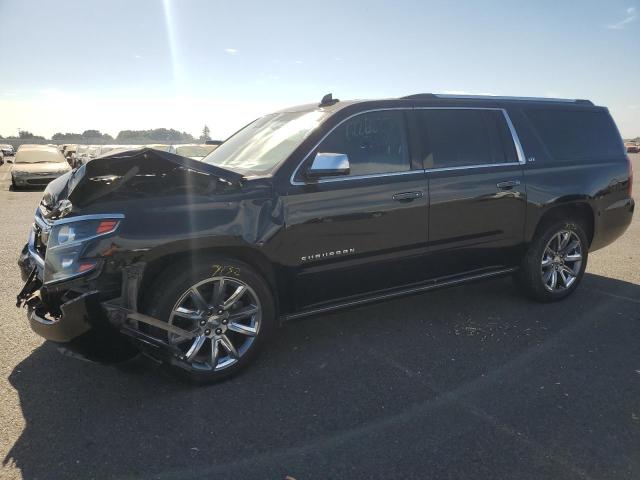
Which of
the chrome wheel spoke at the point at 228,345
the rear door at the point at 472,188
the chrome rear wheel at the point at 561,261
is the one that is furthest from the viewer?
the chrome rear wheel at the point at 561,261

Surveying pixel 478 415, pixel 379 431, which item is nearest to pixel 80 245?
pixel 379 431

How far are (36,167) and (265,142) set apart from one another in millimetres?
17072

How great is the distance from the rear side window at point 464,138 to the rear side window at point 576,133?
19.8 inches

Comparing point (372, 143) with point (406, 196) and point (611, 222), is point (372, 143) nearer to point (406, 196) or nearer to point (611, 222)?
point (406, 196)

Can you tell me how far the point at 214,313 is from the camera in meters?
3.29

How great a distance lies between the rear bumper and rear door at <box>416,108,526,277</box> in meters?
1.13

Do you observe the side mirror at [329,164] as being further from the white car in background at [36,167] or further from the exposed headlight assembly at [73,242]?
the white car in background at [36,167]

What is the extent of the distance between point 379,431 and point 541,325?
230 centimetres

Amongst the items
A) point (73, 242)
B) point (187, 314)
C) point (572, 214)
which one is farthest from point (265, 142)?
point (572, 214)

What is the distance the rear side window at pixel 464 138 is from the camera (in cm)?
412

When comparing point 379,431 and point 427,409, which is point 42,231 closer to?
point 379,431

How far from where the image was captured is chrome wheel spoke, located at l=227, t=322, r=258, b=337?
11.1ft

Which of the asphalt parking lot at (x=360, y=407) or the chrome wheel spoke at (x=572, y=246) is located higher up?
the chrome wheel spoke at (x=572, y=246)

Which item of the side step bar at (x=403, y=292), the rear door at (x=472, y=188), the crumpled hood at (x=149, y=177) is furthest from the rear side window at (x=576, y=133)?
the crumpled hood at (x=149, y=177)
